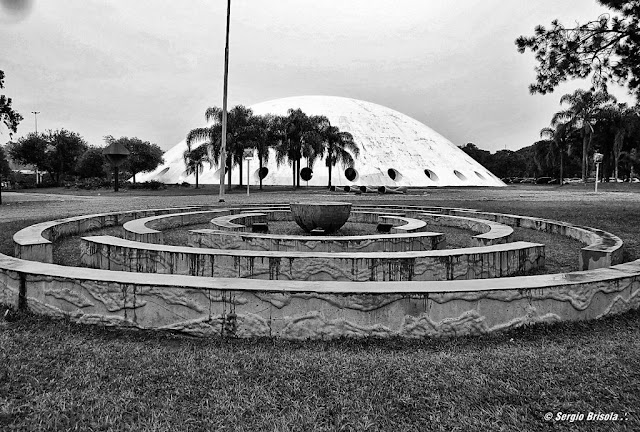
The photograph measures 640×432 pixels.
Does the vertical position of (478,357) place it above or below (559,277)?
below

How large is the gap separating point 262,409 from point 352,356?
3.21ft

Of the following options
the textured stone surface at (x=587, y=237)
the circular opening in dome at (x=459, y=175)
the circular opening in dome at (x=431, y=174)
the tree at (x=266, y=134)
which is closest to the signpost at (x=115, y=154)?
the tree at (x=266, y=134)

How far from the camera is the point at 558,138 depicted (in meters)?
48.4

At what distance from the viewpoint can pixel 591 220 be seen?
12602mm

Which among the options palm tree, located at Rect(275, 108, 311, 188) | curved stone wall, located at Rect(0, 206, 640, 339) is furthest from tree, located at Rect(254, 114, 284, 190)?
curved stone wall, located at Rect(0, 206, 640, 339)

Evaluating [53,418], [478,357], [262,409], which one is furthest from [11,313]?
[478,357]

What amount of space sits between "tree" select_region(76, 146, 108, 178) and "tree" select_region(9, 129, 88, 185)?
160 cm

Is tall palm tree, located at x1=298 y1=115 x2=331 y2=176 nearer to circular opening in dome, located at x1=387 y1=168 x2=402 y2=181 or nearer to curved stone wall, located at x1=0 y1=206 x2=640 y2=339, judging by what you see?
circular opening in dome, located at x1=387 y1=168 x2=402 y2=181

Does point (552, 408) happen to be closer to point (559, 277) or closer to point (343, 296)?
point (343, 296)

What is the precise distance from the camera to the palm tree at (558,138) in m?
47.7

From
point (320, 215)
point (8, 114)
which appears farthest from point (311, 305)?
point (8, 114)

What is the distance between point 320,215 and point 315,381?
700cm

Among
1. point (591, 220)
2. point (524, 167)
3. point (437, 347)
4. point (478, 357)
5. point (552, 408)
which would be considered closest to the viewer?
point (552, 408)

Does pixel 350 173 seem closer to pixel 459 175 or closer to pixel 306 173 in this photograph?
pixel 306 173
